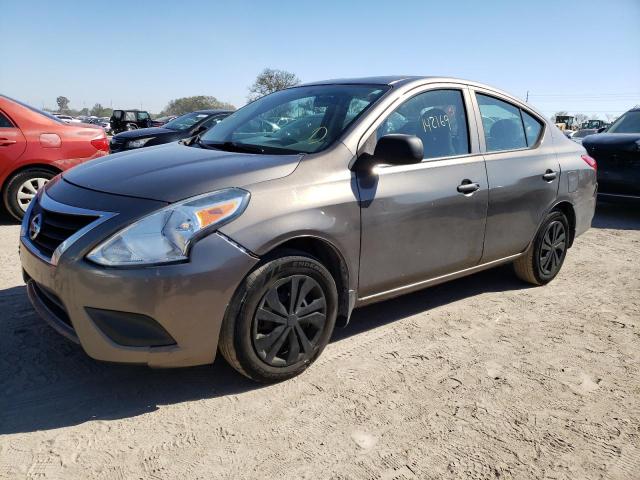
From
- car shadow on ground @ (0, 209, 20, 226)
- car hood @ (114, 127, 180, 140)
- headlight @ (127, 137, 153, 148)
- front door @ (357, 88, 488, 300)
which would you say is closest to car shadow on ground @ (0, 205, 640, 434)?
front door @ (357, 88, 488, 300)

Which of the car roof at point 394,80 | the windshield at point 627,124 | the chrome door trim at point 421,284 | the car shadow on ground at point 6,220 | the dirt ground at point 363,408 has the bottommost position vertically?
→ the dirt ground at point 363,408

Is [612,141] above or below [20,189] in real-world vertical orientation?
above

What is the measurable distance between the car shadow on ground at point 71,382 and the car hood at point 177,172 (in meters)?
0.98

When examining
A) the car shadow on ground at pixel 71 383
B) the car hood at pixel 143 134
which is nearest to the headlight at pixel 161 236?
the car shadow on ground at pixel 71 383

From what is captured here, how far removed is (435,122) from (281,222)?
1526 millimetres

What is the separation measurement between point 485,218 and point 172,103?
88.1 meters

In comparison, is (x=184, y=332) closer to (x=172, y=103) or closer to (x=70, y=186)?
(x=70, y=186)

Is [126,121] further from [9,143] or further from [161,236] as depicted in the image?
[161,236]

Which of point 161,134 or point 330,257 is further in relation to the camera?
point 161,134

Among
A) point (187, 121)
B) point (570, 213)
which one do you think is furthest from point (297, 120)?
point (187, 121)

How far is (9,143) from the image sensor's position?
596cm

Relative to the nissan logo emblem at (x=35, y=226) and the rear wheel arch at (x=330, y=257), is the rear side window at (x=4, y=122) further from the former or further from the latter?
the rear wheel arch at (x=330, y=257)

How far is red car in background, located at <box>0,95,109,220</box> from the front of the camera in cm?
599

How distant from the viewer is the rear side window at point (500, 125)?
386cm
